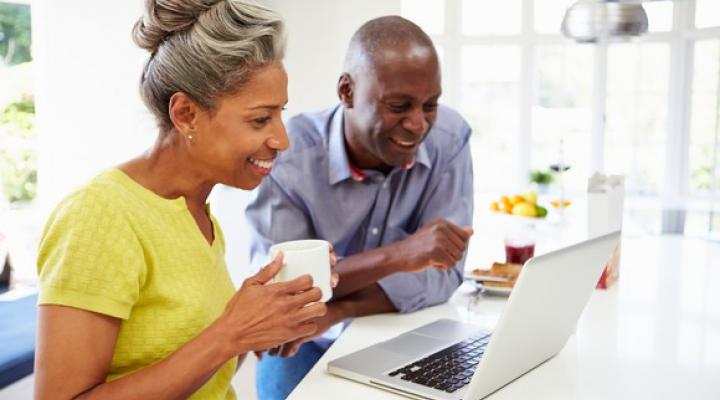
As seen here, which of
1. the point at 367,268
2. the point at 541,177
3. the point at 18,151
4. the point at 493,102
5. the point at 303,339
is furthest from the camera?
the point at 493,102

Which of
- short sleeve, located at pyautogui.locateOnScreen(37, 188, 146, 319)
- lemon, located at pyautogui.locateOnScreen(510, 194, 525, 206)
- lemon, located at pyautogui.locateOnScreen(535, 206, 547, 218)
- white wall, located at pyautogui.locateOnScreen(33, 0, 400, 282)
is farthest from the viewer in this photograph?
lemon, located at pyautogui.locateOnScreen(510, 194, 525, 206)

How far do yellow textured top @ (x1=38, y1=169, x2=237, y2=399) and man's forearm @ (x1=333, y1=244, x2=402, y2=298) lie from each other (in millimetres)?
424

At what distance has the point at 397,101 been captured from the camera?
1.77m

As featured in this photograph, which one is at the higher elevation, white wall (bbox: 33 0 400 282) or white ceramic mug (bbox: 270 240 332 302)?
white wall (bbox: 33 0 400 282)

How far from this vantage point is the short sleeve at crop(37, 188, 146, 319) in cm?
108

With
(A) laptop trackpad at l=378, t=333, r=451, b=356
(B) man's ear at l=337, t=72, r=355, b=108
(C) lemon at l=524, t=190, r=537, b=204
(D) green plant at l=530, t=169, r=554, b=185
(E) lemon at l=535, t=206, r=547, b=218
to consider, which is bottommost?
(D) green plant at l=530, t=169, r=554, b=185

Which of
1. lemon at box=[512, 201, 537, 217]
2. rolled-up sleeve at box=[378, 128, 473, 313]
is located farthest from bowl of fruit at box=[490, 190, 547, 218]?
rolled-up sleeve at box=[378, 128, 473, 313]

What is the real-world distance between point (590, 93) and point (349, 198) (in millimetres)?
6060

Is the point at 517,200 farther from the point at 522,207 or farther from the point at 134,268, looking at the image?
the point at 134,268

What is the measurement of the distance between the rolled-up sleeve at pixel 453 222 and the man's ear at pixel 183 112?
0.66m

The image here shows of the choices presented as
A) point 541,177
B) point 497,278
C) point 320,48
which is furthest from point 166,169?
point 541,177

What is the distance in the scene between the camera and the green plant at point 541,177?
23.7 feet

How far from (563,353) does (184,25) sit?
3.08 feet

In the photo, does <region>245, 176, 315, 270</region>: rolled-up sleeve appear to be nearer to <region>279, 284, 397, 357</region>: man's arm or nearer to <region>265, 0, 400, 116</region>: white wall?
<region>279, 284, 397, 357</region>: man's arm
